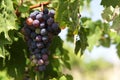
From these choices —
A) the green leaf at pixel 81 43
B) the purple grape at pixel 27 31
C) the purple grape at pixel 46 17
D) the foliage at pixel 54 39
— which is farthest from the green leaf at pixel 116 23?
the purple grape at pixel 27 31

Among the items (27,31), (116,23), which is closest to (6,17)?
(27,31)

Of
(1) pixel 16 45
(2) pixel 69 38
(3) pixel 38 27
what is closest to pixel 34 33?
(3) pixel 38 27

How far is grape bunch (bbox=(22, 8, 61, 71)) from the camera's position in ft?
9.70

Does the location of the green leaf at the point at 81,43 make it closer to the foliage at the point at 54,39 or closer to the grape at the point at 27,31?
the foliage at the point at 54,39

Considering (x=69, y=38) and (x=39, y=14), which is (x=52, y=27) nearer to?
(x=39, y=14)

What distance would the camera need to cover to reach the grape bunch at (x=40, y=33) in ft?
9.70

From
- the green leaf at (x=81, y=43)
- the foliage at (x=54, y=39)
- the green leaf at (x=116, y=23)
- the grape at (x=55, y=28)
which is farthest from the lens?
the green leaf at (x=81, y=43)

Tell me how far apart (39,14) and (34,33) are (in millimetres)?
135

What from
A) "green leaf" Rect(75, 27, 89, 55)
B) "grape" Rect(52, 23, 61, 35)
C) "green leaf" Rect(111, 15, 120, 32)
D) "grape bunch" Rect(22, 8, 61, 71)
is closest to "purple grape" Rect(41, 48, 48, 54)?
"grape bunch" Rect(22, 8, 61, 71)

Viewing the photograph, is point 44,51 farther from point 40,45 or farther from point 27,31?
point 27,31

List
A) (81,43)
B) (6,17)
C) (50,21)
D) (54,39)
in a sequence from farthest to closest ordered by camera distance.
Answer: (54,39) → (81,43) → (50,21) → (6,17)

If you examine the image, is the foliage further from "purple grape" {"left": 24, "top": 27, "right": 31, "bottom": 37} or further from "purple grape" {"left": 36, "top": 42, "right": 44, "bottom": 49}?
"purple grape" {"left": 36, "top": 42, "right": 44, "bottom": 49}

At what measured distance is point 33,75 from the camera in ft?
10.6

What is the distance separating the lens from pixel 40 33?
2990 millimetres
